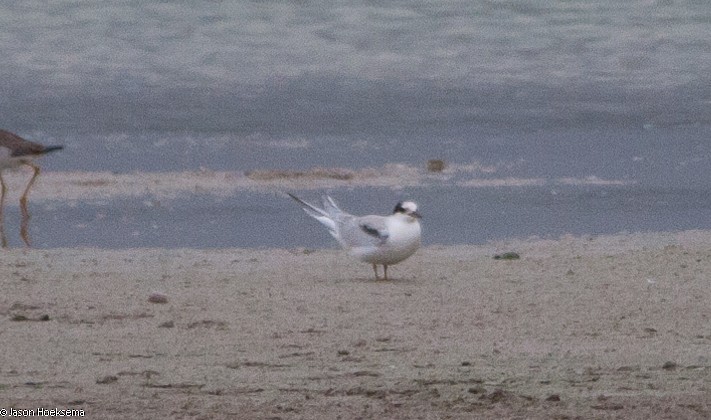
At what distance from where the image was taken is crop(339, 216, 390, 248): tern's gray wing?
10.3 metres

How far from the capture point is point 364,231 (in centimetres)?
1046

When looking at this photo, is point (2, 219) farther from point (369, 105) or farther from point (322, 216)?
point (369, 105)

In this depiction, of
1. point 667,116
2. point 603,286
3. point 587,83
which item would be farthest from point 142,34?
point 603,286

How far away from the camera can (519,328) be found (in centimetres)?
838

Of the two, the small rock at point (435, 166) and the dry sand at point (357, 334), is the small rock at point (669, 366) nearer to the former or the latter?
the dry sand at point (357, 334)

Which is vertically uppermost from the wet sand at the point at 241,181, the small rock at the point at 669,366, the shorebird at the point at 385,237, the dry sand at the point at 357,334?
the wet sand at the point at 241,181

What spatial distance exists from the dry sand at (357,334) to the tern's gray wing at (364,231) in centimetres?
22

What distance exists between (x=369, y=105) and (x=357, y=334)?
11.6 metres

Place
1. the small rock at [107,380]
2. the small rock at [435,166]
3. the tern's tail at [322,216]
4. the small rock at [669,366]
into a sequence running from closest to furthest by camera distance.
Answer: the small rock at [107,380], the small rock at [669,366], the tern's tail at [322,216], the small rock at [435,166]

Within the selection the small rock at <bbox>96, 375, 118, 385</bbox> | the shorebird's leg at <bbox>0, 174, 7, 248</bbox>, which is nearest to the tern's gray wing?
the shorebird's leg at <bbox>0, 174, 7, 248</bbox>

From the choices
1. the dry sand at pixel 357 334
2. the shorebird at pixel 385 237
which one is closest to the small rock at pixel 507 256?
the dry sand at pixel 357 334

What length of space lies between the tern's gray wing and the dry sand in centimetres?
22

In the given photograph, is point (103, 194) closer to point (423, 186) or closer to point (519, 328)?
point (423, 186)

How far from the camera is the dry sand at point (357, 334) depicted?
260 inches
